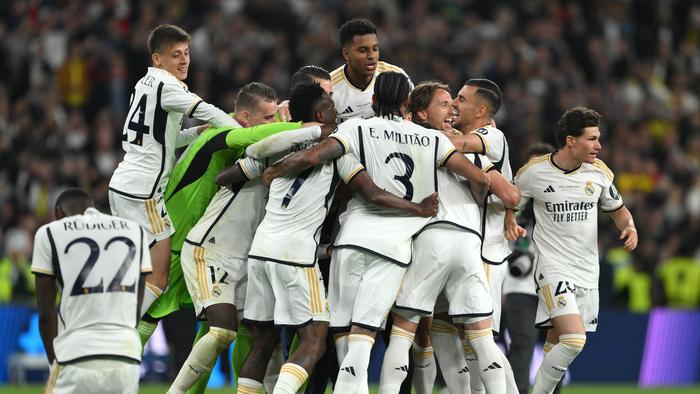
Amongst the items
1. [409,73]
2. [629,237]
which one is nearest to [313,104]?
[629,237]

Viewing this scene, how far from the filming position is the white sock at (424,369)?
32.6 feet

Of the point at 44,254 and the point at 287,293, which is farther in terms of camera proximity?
the point at 287,293

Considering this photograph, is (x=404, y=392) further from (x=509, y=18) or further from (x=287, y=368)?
(x=509, y=18)

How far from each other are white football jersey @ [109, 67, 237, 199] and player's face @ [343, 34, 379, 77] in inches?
46.6

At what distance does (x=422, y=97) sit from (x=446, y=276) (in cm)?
150

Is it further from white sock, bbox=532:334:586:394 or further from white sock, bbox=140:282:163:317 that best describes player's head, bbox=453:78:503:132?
white sock, bbox=140:282:163:317

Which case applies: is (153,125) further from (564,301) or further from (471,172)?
(564,301)

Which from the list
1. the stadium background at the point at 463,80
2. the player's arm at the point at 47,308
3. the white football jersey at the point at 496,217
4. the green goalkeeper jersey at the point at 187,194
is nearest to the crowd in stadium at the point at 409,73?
the stadium background at the point at 463,80

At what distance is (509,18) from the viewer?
2286cm

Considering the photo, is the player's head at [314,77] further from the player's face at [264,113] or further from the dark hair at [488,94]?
the dark hair at [488,94]

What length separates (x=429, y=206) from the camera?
910cm

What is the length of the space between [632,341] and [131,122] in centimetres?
1032

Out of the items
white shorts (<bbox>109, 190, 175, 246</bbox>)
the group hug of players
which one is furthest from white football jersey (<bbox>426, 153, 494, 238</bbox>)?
white shorts (<bbox>109, 190, 175, 246</bbox>)

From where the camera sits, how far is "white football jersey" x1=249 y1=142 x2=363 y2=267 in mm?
9016
